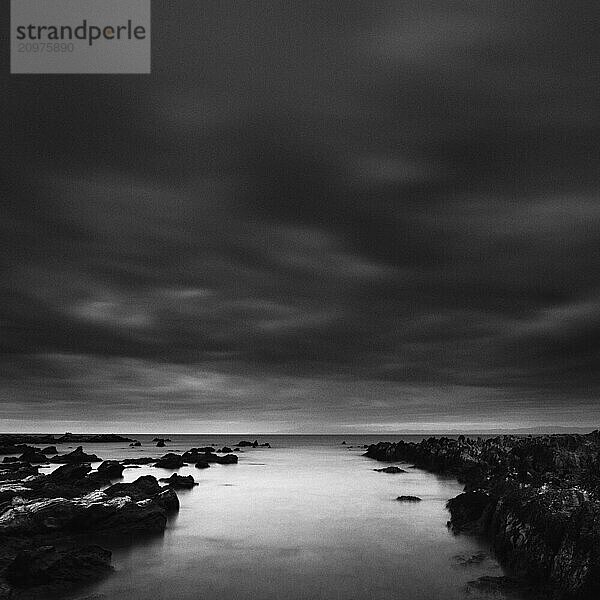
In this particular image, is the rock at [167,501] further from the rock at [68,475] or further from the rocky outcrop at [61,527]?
the rock at [68,475]

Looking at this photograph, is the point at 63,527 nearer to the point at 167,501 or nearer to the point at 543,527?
the point at 167,501

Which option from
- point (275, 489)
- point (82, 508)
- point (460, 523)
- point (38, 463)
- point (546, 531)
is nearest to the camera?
point (546, 531)

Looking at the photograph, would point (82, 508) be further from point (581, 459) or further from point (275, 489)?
point (581, 459)

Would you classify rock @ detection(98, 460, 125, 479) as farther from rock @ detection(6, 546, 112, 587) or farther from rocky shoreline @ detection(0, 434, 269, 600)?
rock @ detection(6, 546, 112, 587)

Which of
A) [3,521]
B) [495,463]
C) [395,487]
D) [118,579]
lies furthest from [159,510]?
[495,463]

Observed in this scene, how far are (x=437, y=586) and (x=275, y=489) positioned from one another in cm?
2926

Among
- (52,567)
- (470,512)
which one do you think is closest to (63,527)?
(52,567)

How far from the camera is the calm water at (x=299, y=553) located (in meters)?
16.7

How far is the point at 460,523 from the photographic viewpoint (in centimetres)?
2661

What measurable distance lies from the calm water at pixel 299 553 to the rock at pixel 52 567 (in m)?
0.73

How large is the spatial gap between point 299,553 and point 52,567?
9880 millimetres

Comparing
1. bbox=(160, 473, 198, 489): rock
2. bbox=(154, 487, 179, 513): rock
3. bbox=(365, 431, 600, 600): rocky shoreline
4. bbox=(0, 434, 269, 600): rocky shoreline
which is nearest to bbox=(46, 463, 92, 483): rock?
bbox=(0, 434, 269, 600): rocky shoreline

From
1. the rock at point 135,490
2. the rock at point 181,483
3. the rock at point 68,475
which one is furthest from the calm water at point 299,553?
the rock at point 68,475

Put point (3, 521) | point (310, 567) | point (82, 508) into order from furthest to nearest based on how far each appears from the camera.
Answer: point (82, 508)
point (3, 521)
point (310, 567)
